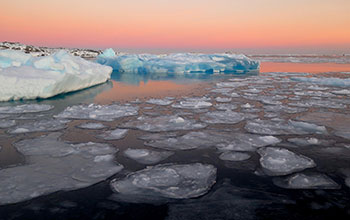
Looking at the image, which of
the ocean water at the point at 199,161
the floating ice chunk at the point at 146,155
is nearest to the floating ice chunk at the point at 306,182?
the ocean water at the point at 199,161

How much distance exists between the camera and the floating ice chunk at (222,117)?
18.9 feet

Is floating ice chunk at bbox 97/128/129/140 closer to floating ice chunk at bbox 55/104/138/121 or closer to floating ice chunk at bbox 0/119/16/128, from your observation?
floating ice chunk at bbox 55/104/138/121

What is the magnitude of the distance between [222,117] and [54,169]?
3.91m

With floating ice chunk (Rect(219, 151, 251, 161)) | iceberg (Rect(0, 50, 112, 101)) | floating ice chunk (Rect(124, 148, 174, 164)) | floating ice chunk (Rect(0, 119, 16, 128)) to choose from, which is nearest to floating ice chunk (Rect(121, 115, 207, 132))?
floating ice chunk (Rect(124, 148, 174, 164))

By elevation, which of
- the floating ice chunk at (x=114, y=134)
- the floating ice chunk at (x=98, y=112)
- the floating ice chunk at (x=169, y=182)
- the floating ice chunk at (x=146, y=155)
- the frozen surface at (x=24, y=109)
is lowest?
the floating ice chunk at (x=98, y=112)

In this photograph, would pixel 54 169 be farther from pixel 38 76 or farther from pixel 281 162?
pixel 38 76

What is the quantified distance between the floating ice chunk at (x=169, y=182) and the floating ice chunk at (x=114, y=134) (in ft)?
4.90

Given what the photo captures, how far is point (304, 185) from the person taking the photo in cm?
294

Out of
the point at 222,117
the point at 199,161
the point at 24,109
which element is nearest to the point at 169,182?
the point at 199,161

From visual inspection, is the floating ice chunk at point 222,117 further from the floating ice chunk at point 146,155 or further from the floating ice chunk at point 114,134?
the floating ice chunk at point 146,155

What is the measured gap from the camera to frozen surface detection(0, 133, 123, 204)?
9.24 feet

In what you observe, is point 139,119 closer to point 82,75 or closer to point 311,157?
point 311,157

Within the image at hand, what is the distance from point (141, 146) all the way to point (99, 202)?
1637mm

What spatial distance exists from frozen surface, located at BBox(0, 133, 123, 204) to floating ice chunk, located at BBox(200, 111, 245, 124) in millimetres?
2589
